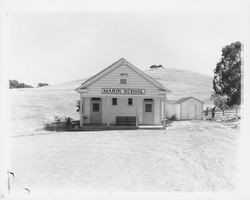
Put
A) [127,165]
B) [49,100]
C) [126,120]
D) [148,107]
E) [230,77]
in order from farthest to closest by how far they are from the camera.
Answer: [49,100] → [230,77] → [148,107] → [126,120] → [127,165]

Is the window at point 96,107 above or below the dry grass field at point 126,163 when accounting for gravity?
above

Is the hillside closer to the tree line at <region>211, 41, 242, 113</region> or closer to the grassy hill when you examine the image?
the grassy hill

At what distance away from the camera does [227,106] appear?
23734 millimetres

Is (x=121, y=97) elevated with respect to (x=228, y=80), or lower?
lower

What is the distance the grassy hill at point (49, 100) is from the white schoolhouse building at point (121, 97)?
10.8 ft

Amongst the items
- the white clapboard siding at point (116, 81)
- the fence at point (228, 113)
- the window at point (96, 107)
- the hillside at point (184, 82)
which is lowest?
the fence at point (228, 113)

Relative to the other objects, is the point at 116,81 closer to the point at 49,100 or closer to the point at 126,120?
the point at 126,120

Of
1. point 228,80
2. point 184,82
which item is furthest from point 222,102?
point 184,82

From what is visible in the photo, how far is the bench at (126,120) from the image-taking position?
62.0 ft

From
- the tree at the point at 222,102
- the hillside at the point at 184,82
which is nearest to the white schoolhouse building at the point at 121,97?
the tree at the point at 222,102

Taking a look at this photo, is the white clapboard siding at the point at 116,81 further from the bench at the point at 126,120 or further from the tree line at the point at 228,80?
the tree line at the point at 228,80

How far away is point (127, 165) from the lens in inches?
367

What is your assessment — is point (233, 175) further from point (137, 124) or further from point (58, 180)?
point (137, 124)

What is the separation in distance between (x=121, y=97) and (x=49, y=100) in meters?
21.3
